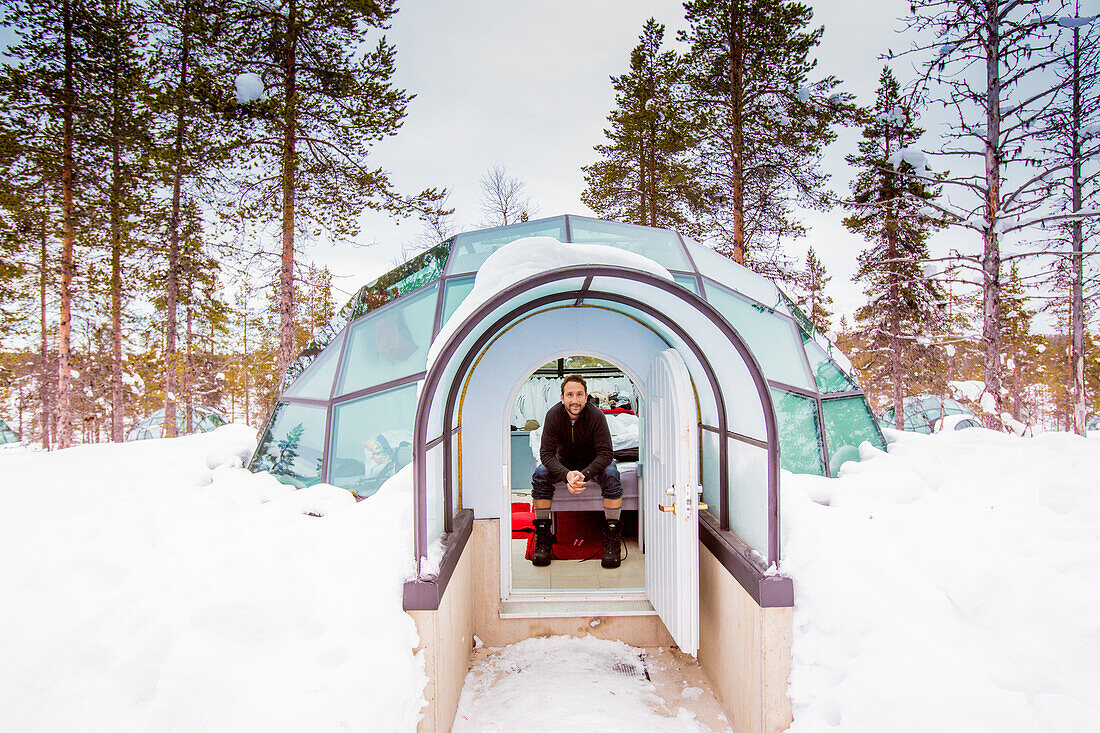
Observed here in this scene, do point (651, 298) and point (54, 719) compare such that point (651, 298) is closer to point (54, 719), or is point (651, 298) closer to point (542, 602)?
point (542, 602)

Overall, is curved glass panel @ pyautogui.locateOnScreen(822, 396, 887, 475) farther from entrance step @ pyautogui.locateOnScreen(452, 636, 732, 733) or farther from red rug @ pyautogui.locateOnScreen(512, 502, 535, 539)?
red rug @ pyautogui.locateOnScreen(512, 502, 535, 539)

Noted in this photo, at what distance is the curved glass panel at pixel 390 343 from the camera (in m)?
4.93

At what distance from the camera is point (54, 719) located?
201cm

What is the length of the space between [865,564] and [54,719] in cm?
386

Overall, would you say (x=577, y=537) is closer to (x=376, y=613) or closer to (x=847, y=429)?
(x=847, y=429)

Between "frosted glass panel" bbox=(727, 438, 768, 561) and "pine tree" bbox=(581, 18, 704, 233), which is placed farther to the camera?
"pine tree" bbox=(581, 18, 704, 233)

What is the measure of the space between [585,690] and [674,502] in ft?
4.63

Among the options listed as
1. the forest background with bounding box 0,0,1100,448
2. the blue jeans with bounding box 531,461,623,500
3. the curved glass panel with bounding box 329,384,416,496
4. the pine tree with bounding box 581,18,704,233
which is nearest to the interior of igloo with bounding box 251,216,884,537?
the curved glass panel with bounding box 329,384,416,496

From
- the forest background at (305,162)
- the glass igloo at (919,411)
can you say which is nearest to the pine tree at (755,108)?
the forest background at (305,162)

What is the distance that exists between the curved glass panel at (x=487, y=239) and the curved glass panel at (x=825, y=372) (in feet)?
9.48

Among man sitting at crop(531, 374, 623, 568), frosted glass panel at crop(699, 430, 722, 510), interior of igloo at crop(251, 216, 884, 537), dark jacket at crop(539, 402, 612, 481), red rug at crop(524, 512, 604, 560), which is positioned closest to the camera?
frosted glass panel at crop(699, 430, 722, 510)

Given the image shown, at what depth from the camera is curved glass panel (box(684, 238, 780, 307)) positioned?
555cm

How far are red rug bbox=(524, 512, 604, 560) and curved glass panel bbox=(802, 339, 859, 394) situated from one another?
9.70 ft

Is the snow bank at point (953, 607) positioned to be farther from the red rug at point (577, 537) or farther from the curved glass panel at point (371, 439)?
the curved glass panel at point (371, 439)
